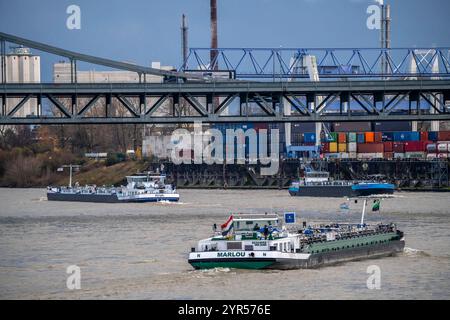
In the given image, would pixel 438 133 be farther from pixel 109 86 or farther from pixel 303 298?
pixel 303 298

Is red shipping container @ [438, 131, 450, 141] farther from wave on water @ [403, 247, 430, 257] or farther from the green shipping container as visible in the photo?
wave on water @ [403, 247, 430, 257]

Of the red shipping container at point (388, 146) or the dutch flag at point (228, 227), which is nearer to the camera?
the dutch flag at point (228, 227)

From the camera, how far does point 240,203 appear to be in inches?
4018

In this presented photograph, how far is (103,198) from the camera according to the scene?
4626 inches

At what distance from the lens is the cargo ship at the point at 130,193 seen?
113 metres

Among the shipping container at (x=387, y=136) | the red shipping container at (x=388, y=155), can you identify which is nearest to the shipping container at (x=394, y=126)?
the shipping container at (x=387, y=136)

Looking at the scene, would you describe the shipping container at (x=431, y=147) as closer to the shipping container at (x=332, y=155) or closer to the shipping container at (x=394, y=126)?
the shipping container at (x=332, y=155)

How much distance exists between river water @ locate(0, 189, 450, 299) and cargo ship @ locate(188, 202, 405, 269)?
1.80 ft

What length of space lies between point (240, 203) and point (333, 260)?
46717 millimetres

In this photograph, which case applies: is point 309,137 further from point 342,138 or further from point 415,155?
point 415,155

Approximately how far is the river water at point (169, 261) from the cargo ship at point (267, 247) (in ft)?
1.80

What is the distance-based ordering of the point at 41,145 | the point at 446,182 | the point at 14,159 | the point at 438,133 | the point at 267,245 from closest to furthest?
the point at 267,245, the point at 446,182, the point at 438,133, the point at 14,159, the point at 41,145

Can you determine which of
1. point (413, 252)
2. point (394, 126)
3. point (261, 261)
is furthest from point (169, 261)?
point (394, 126)
